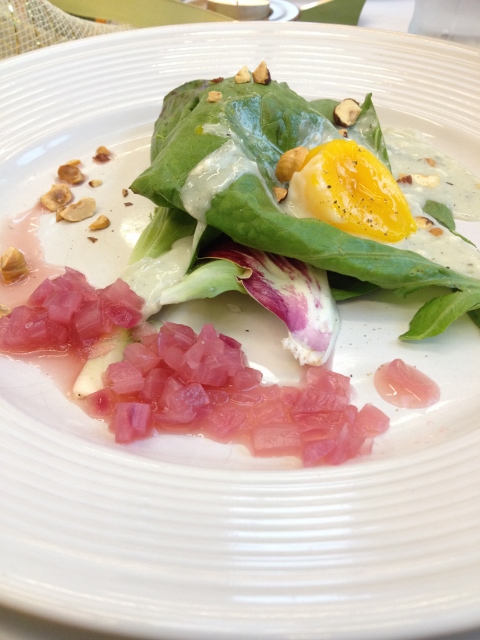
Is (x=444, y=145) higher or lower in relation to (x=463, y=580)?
higher

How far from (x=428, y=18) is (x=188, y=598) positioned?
4.66 m

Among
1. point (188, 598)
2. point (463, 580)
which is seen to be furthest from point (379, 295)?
point (188, 598)

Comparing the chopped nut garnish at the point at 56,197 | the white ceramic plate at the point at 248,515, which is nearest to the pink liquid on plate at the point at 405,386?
the white ceramic plate at the point at 248,515

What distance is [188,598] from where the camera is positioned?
1138 mm

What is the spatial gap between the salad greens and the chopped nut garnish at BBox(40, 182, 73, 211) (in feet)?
2.18

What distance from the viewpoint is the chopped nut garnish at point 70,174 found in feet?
9.79

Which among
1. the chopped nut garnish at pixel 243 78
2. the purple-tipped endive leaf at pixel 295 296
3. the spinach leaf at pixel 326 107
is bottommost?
the purple-tipped endive leaf at pixel 295 296

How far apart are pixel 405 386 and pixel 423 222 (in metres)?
0.83

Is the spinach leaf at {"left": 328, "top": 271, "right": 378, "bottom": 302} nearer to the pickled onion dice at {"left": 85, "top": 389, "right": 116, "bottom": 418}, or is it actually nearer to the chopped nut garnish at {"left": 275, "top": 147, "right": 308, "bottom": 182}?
the chopped nut garnish at {"left": 275, "top": 147, "right": 308, "bottom": 182}

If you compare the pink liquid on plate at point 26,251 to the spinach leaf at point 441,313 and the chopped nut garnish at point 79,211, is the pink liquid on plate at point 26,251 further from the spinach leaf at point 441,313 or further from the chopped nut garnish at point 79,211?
the spinach leaf at point 441,313

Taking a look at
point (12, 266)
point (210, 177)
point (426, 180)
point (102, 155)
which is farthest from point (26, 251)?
point (426, 180)

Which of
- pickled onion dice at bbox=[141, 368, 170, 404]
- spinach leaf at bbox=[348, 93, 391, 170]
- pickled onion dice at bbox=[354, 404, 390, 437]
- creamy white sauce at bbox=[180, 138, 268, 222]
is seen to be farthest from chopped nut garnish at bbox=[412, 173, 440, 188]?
pickled onion dice at bbox=[141, 368, 170, 404]

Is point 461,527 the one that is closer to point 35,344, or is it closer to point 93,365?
point 93,365

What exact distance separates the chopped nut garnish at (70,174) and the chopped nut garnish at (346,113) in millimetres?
1397
